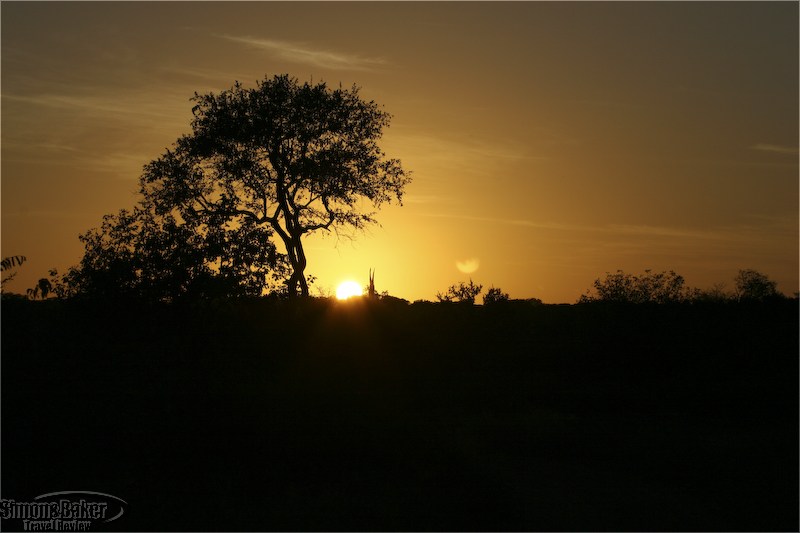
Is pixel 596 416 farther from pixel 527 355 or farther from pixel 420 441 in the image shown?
pixel 420 441

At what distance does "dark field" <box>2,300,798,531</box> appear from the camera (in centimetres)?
1027

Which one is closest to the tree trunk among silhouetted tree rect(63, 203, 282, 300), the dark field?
silhouetted tree rect(63, 203, 282, 300)

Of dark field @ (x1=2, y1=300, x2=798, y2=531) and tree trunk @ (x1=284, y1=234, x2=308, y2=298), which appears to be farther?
tree trunk @ (x1=284, y1=234, x2=308, y2=298)

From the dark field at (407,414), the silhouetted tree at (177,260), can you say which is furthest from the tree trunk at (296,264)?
the dark field at (407,414)

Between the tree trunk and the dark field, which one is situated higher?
the tree trunk

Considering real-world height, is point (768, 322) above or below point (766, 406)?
above

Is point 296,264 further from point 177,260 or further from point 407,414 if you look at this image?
point 407,414

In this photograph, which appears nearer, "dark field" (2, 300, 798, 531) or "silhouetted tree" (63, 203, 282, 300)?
"dark field" (2, 300, 798, 531)

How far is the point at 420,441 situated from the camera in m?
12.5

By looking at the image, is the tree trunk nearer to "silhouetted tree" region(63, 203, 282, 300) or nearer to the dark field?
"silhouetted tree" region(63, 203, 282, 300)

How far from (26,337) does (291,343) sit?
558 cm

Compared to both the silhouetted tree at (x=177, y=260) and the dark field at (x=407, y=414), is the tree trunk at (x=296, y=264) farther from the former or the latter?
the dark field at (x=407, y=414)

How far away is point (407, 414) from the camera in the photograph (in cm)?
1406

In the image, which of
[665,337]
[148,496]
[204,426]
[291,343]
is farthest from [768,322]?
[148,496]
